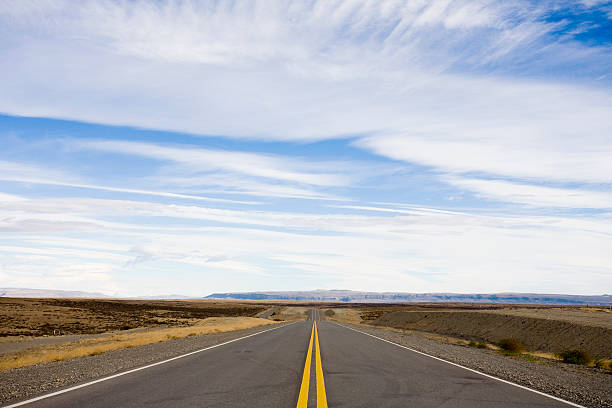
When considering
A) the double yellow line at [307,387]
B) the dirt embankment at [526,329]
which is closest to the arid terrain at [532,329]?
the dirt embankment at [526,329]

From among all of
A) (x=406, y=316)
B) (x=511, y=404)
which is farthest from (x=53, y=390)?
(x=406, y=316)

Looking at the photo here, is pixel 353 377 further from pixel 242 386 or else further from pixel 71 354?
pixel 71 354

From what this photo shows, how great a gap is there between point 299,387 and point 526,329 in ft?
121

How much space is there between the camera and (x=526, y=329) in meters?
40.2

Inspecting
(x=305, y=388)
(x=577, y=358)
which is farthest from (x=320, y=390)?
(x=577, y=358)

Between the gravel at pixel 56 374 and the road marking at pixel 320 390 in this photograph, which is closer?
the road marking at pixel 320 390

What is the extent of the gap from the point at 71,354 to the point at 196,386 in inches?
415

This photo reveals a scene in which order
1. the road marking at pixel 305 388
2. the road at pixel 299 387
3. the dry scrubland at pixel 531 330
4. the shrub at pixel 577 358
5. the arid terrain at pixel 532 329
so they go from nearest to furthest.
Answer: the road marking at pixel 305 388 < the road at pixel 299 387 < the shrub at pixel 577 358 < the dry scrubland at pixel 531 330 < the arid terrain at pixel 532 329

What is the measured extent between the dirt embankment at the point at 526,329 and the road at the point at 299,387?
70.7 ft

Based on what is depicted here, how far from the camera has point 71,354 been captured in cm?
1761

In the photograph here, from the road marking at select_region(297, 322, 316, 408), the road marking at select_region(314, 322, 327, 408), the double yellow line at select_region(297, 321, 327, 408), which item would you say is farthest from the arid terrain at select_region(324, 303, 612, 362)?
the road marking at select_region(297, 322, 316, 408)

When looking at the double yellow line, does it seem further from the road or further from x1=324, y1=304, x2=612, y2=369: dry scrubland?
x1=324, y1=304, x2=612, y2=369: dry scrubland

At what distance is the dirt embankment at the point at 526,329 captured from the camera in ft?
101

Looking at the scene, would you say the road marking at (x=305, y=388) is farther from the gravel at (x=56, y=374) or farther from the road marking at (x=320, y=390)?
the gravel at (x=56, y=374)
